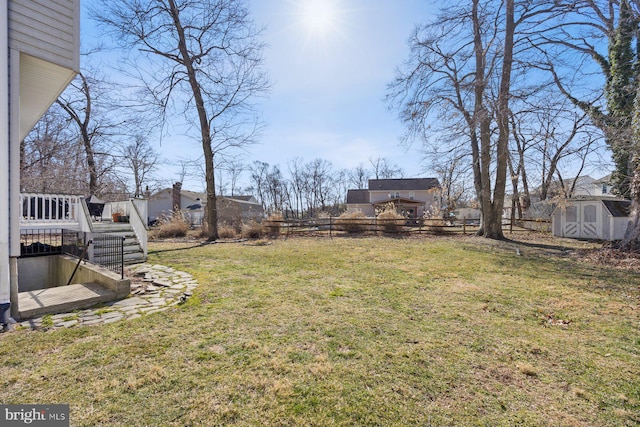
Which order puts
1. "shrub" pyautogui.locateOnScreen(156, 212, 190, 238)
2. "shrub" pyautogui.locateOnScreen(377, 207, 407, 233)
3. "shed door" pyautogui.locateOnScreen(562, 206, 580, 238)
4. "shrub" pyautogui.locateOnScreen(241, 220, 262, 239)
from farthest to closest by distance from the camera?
"shrub" pyautogui.locateOnScreen(377, 207, 407, 233), "shrub" pyautogui.locateOnScreen(156, 212, 190, 238), "shed door" pyautogui.locateOnScreen(562, 206, 580, 238), "shrub" pyautogui.locateOnScreen(241, 220, 262, 239)

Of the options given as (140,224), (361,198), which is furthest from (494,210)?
(361,198)

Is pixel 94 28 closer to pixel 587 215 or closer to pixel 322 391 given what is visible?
pixel 322 391

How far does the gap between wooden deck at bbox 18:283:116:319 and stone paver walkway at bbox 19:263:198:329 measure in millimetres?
167

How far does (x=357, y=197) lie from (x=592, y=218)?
27.2 meters

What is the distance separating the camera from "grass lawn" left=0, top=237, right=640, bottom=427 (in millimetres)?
1989

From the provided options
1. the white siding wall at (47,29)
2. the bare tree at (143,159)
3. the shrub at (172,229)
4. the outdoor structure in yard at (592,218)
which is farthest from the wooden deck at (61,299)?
the outdoor structure in yard at (592,218)

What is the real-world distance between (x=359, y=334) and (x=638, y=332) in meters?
3.35

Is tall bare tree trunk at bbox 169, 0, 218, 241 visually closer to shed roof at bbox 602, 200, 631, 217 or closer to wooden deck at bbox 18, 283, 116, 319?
wooden deck at bbox 18, 283, 116, 319

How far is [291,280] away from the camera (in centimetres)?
571

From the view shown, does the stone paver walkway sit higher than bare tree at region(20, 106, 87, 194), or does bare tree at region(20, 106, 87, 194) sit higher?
bare tree at region(20, 106, 87, 194)

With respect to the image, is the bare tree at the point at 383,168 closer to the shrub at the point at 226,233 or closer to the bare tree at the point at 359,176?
the bare tree at the point at 359,176

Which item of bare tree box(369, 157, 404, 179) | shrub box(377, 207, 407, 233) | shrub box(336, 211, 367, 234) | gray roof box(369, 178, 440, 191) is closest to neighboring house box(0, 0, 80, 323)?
shrub box(336, 211, 367, 234)

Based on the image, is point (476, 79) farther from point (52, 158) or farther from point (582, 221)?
point (52, 158)

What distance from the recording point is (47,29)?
3.80m
